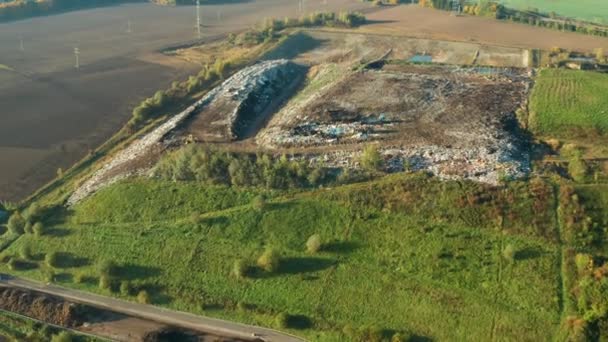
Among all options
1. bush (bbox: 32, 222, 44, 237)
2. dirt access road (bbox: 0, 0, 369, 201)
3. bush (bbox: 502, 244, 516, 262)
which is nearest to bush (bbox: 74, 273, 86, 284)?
bush (bbox: 32, 222, 44, 237)

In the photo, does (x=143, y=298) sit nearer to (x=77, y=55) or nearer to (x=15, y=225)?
(x=15, y=225)

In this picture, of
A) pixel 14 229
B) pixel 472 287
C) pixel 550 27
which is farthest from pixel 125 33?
pixel 472 287

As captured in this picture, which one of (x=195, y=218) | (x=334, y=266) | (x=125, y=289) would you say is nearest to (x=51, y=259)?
(x=125, y=289)

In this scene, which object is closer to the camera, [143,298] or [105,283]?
[143,298]

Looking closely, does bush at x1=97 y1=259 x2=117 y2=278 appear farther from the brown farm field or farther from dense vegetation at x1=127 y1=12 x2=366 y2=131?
the brown farm field

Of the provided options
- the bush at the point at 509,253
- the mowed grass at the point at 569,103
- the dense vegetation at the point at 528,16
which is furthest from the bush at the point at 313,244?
the dense vegetation at the point at 528,16

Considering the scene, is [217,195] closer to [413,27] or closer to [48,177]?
[48,177]
